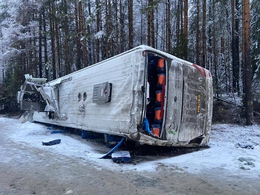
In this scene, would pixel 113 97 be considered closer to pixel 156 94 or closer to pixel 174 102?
pixel 156 94

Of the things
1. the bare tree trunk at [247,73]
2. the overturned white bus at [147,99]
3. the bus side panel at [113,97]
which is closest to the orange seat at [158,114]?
the overturned white bus at [147,99]

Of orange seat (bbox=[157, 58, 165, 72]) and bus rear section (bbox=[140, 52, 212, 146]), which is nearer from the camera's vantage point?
bus rear section (bbox=[140, 52, 212, 146])

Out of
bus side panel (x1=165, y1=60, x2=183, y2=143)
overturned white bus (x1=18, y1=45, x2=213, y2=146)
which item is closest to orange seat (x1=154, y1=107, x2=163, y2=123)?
overturned white bus (x1=18, y1=45, x2=213, y2=146)

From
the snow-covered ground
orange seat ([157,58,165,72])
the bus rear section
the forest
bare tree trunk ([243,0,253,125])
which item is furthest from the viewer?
the forest

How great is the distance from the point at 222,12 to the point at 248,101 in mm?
13451

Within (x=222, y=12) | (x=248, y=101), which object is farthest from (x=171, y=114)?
(x=222, y=12)

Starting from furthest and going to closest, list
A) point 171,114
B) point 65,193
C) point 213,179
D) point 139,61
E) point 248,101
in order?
point 248,101 → point 171,114 → point 139,61 → point 213,179 → point 65,193

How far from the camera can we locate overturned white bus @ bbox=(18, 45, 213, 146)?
4902 millimetres

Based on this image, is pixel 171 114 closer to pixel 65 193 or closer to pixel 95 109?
pixel 95 109

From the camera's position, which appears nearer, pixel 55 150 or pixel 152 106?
pixel 152 106

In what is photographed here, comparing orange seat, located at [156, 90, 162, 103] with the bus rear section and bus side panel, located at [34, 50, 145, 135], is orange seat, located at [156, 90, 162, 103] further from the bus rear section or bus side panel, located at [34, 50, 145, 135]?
bus side panel, located at [34, 50, 145, 135]

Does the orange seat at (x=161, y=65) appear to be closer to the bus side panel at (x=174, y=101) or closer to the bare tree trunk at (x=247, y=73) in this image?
the bus side panel at (x=174, y=101)

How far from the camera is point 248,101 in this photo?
894 centimetres

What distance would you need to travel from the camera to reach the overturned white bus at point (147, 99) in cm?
490
